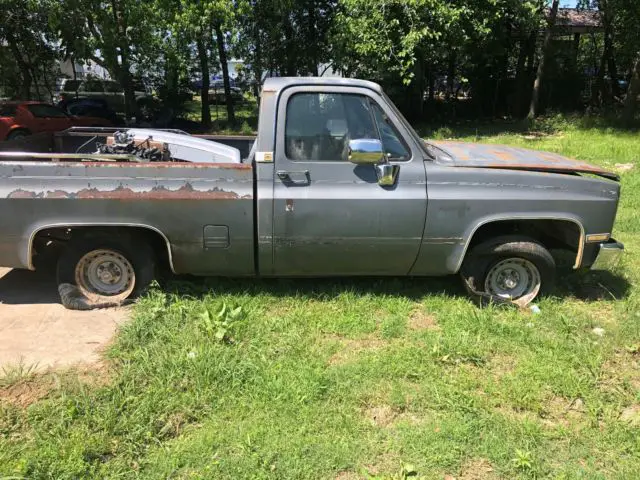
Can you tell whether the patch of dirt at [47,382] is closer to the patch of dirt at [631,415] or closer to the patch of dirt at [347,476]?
the patch of dirt at [347,476]

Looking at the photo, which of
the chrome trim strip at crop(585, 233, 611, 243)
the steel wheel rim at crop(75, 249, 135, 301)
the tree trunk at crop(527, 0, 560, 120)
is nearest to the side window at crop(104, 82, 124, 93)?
the tree trunk at crop(527, 0, 560, 120)

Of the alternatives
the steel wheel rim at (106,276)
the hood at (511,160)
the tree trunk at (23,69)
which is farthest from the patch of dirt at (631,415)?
the tree trunk at (23,69)

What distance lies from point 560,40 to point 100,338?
22.0 metres

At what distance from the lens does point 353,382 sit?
355cm

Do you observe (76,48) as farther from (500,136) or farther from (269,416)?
(269,416)

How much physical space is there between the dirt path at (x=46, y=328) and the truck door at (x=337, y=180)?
1476mm

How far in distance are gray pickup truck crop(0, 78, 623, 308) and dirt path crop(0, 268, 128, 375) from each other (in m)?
0.21

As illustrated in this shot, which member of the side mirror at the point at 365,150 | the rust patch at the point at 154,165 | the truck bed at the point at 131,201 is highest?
the side mirror at the point at 365,150

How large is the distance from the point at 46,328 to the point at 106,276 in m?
0.60

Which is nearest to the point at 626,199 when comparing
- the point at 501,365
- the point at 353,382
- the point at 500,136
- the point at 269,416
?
the point at 501,365

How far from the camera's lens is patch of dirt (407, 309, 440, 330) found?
14.1 feet

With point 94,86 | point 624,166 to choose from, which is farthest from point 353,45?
point 94,86

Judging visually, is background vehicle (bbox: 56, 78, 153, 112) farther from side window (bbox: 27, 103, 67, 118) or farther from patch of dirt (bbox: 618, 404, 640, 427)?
patch of dirt (bbox: 618, 404, 640, 427)

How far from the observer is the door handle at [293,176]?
4098mm
